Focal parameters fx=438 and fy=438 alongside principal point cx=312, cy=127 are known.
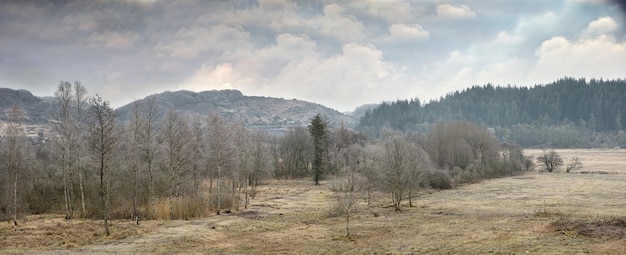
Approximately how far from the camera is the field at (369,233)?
1108 inches

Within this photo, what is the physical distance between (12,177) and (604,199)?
228ft

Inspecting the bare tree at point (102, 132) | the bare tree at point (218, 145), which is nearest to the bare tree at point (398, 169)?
the bare tree at point (218, 145)

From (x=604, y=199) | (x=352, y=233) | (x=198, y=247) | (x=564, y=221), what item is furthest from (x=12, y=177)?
(x=604, y=199)

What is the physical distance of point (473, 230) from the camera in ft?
113

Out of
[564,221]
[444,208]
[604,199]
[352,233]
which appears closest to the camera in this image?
[564,221]

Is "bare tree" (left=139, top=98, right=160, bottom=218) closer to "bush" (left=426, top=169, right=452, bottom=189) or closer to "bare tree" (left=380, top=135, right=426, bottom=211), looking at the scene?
"bare tree" (left=380, top=135, right=426, bottom=211)

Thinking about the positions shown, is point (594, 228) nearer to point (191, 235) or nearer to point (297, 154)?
point (191, 235)

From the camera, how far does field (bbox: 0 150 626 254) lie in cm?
2814

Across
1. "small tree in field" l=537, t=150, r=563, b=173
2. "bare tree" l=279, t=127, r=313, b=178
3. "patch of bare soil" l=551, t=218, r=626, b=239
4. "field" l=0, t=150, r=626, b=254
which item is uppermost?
"bare tree" l=279, t=127, r=313, b=178

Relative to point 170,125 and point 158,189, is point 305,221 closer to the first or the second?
point 170,125

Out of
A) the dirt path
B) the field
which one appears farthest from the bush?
the dirt path

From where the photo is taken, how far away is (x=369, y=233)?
1411 inches

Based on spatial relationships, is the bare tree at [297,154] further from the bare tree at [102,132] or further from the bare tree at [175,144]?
the bare tree at [102,132]

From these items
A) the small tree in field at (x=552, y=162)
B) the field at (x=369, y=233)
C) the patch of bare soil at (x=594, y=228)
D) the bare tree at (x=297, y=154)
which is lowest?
the field at (x=369, y=233)
